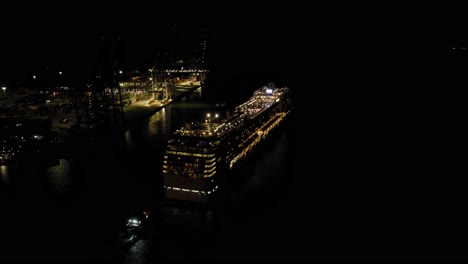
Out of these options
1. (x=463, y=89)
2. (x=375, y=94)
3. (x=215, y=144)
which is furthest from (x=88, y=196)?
(x=463, y=89)

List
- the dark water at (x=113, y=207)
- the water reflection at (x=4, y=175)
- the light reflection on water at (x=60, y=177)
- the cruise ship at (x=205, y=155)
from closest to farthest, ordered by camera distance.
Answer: the dark water at (x=113, y=207) → the cruise ship at (x=205, y=155) → the light reflection on water at (x=60, y=177) → the water reflection at (x=4, y=175)

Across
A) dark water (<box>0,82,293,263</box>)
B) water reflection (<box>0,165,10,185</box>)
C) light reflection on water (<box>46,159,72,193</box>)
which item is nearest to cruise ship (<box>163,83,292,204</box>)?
dark water (<box>0,82,293,263</box>)

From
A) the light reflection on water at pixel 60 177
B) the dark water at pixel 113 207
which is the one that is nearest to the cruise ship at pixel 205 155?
the dark water at pixel 113 207

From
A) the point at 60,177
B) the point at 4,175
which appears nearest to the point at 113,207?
the point at 60,177

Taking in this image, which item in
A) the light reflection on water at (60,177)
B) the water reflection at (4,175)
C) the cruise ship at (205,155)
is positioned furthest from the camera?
the water reflection at (4,175)

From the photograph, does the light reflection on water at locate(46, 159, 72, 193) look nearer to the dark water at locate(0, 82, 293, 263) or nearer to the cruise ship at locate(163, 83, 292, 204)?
the dark water at locate(0, 82, 293, 263)

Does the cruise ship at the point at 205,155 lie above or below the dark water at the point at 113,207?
above

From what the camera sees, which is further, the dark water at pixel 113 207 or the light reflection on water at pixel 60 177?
the light reflection on water at pixel 60 177

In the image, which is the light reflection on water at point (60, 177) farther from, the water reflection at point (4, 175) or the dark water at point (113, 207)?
the water reflection at point (4, 175)
